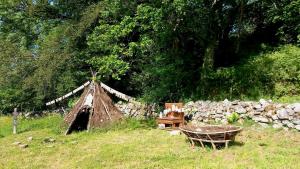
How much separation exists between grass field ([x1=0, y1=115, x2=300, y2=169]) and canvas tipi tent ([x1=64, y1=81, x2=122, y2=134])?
71 cm

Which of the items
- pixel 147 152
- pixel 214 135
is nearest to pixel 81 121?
pixel 147 152

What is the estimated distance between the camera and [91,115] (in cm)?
1558

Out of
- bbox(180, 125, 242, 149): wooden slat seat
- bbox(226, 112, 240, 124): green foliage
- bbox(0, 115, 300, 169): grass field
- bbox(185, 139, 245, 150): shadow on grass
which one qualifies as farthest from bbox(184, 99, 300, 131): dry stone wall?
bbox(180, 125, 242, 149): wooden slat seat

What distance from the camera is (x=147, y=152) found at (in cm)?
1107

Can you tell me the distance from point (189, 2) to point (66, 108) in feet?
38.7

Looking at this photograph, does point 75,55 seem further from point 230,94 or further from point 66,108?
point 230,94

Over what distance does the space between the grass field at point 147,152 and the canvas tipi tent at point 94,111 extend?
71 centimetres

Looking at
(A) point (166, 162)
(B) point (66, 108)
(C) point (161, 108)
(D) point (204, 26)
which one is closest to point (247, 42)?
(D) point (204, 26)

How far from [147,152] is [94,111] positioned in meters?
5.23

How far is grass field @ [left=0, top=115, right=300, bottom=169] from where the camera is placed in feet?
31.2

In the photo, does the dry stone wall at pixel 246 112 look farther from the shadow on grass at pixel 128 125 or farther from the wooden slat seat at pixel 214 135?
the wooden slat seat at pixel 214 135

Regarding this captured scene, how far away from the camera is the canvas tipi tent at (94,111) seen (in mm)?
15477

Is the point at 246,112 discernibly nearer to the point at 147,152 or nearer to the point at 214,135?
the point at 214,135

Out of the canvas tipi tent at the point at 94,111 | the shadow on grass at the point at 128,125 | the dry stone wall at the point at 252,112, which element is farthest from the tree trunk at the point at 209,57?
the canvas tipi tent at the point at 94,111
